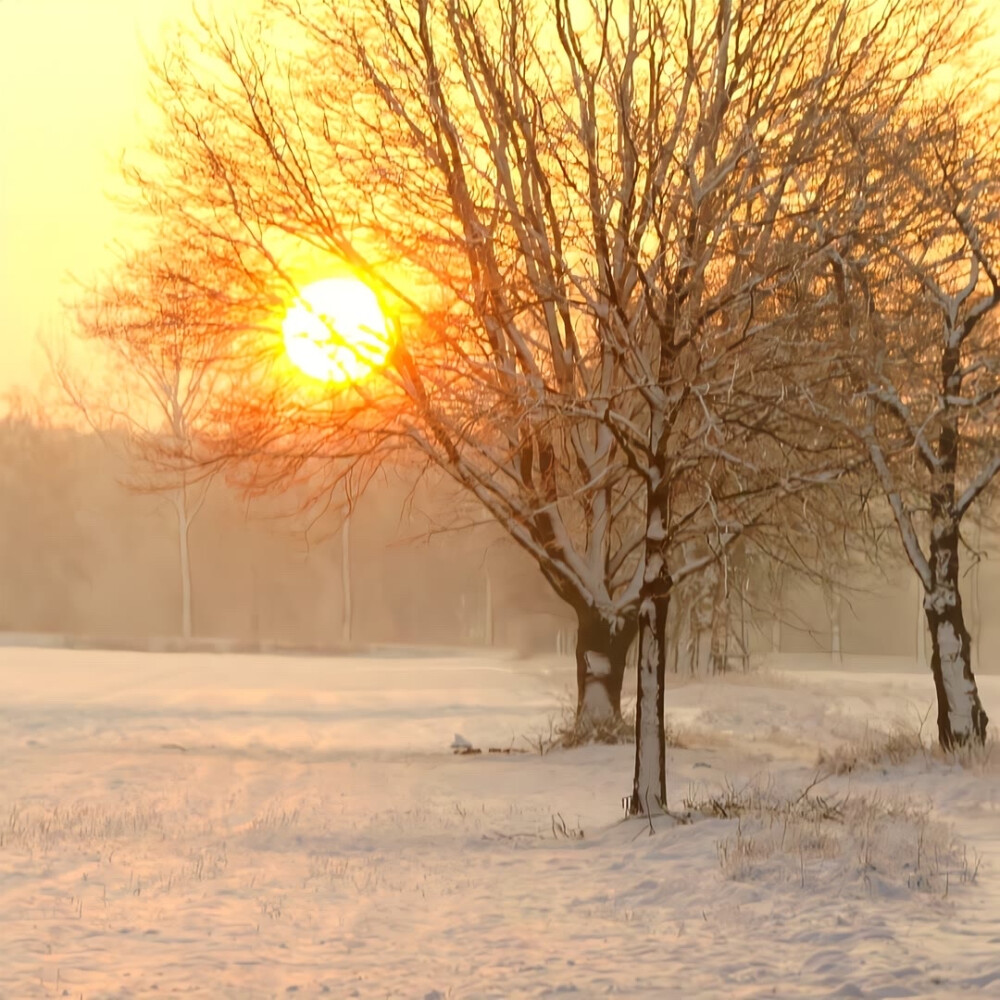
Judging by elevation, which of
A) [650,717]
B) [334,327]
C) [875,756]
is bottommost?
[875,756]

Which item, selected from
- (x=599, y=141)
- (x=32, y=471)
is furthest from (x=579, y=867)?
(x=32, y=471)

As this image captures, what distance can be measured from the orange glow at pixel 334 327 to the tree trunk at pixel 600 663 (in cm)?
428

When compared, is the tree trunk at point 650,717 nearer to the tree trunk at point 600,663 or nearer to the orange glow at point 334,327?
the orange glow at point 334,327

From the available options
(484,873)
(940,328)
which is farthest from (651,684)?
(940,328)

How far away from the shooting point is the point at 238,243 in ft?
53.8

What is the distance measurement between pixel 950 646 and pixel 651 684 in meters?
5.86

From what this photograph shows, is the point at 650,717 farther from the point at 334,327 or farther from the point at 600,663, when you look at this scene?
the point at 600,663

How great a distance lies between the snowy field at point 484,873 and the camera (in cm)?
669

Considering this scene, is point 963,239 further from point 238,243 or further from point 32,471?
point 32,471

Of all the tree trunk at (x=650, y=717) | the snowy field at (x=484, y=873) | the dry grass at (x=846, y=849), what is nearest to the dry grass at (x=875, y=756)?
the snowy field at (x=484, y=873)

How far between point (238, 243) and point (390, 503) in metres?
54.1

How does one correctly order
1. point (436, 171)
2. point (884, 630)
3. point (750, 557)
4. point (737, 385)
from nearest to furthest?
point (737, 385), point (436, 171), point (750, 557), point (884, 630)

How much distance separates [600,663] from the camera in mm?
17406

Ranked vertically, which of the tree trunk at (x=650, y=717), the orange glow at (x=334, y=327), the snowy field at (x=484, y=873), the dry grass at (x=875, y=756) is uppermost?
the orange glow at (x=334, y=327)
